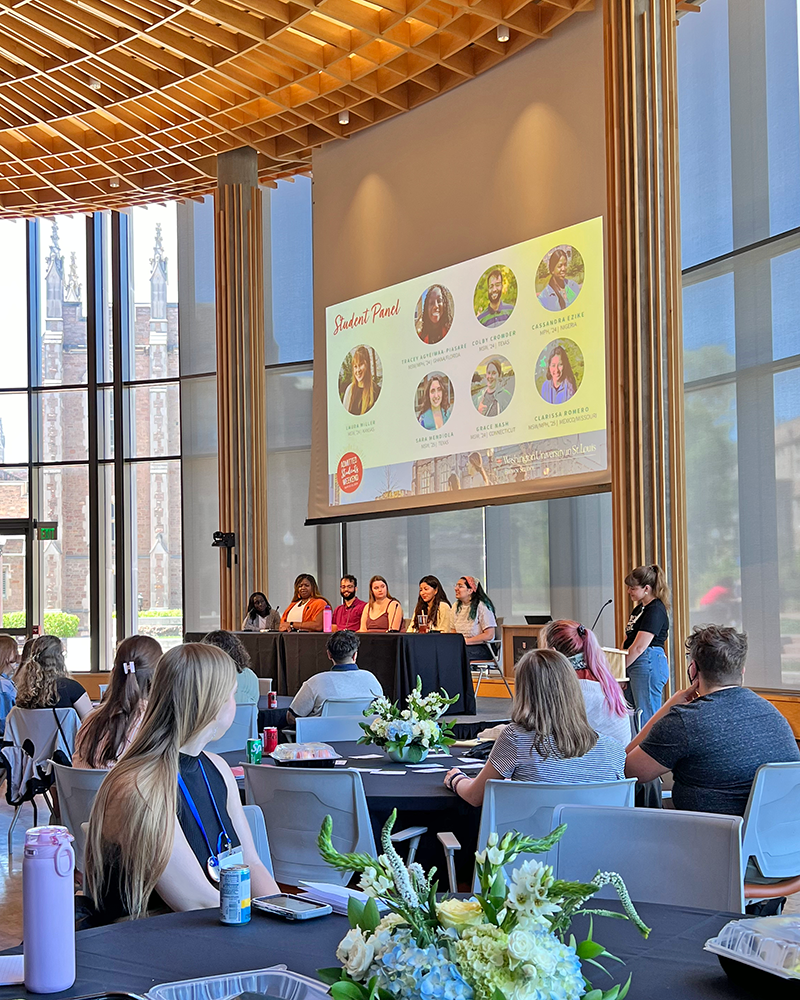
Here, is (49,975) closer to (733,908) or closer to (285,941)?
(285,941)

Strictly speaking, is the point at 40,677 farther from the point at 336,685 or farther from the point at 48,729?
the point at 336,685

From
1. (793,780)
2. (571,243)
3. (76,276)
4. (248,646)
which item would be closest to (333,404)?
(248,646)

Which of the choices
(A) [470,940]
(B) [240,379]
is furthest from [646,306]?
(A) [470,940]

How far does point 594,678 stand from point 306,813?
1384mm

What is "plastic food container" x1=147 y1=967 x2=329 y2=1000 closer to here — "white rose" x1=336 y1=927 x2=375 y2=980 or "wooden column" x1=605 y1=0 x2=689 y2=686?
"white rose" x1=336 y1=927 x2=375 y2=980

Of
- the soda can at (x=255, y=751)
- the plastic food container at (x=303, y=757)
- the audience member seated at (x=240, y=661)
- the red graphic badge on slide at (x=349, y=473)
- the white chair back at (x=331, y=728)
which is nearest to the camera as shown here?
the plastic food container at (x=303, y=757)

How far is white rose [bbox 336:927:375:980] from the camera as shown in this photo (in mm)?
1217

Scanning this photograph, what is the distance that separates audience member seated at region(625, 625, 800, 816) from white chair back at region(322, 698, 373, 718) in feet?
8.01

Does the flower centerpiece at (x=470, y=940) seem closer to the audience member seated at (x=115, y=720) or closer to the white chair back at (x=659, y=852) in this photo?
the white chair back at (x=659, y=852)

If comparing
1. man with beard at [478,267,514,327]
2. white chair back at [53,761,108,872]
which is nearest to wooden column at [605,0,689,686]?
man with beard at [478,267,514,327]

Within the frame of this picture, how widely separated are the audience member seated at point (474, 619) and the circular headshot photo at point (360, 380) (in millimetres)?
2158

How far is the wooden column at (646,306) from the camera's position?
7762 mm

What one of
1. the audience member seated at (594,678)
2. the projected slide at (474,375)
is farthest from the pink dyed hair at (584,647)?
the projected slide at (474,375)

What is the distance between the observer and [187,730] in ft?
7.98
